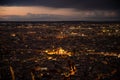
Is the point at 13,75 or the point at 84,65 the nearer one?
the point at 13,75

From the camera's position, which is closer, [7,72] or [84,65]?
[7,72]

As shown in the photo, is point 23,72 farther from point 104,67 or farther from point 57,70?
point 104,67

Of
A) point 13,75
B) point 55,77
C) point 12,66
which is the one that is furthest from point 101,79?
point 12,66

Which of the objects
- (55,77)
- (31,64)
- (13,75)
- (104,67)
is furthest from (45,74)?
(104,67)

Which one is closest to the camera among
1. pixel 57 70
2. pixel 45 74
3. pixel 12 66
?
pixel 45 74

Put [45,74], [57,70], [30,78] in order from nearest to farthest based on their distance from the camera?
[30,78], [45,74], [57,70]

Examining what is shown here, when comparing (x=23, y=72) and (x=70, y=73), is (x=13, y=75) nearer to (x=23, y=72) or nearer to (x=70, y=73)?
(x=23, y=72)

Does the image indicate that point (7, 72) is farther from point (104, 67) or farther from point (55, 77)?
point (104, 67)

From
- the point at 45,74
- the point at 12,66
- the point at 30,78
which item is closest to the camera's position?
the point at 30,78

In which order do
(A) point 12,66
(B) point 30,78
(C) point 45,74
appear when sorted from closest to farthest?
(B) point 30,78 < (C) point 45,74 < (A) point 12,66
